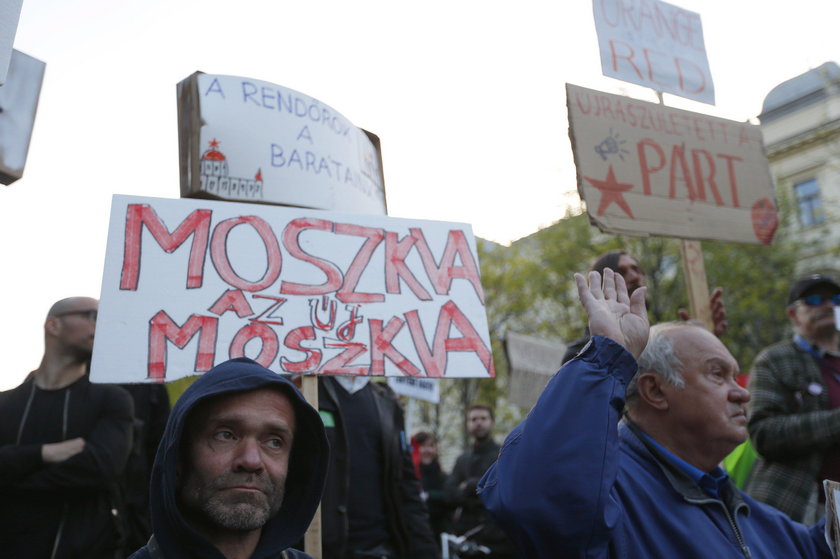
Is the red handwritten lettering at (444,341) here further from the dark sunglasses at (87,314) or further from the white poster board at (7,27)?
the white poster board at (7,27)

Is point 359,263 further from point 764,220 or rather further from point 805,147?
point 805,147

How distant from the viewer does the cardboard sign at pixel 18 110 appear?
2.74 metres

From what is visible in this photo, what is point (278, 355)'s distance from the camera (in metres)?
2.97

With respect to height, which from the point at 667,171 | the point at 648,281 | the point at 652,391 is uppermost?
the point at 648,281

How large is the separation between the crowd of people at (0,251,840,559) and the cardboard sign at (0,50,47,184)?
906 mm

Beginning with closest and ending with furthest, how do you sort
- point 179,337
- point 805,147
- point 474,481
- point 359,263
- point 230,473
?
point 230,473 → point 179,337 → point 359,263 → point 474,481 → point 805,147

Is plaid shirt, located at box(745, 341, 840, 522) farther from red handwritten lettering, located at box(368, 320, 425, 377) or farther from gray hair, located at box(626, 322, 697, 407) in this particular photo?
red handwritten lettering, located at box(368, 320, 425, 377)

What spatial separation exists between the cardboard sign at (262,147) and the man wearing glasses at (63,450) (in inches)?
33.1

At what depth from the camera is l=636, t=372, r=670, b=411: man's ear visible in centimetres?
239

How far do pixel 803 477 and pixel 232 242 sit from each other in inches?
108

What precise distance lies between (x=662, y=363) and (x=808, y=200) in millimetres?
29178

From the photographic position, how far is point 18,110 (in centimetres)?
285

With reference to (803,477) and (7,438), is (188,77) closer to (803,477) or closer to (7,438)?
(7,438)

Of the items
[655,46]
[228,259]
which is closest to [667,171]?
[655,46]
